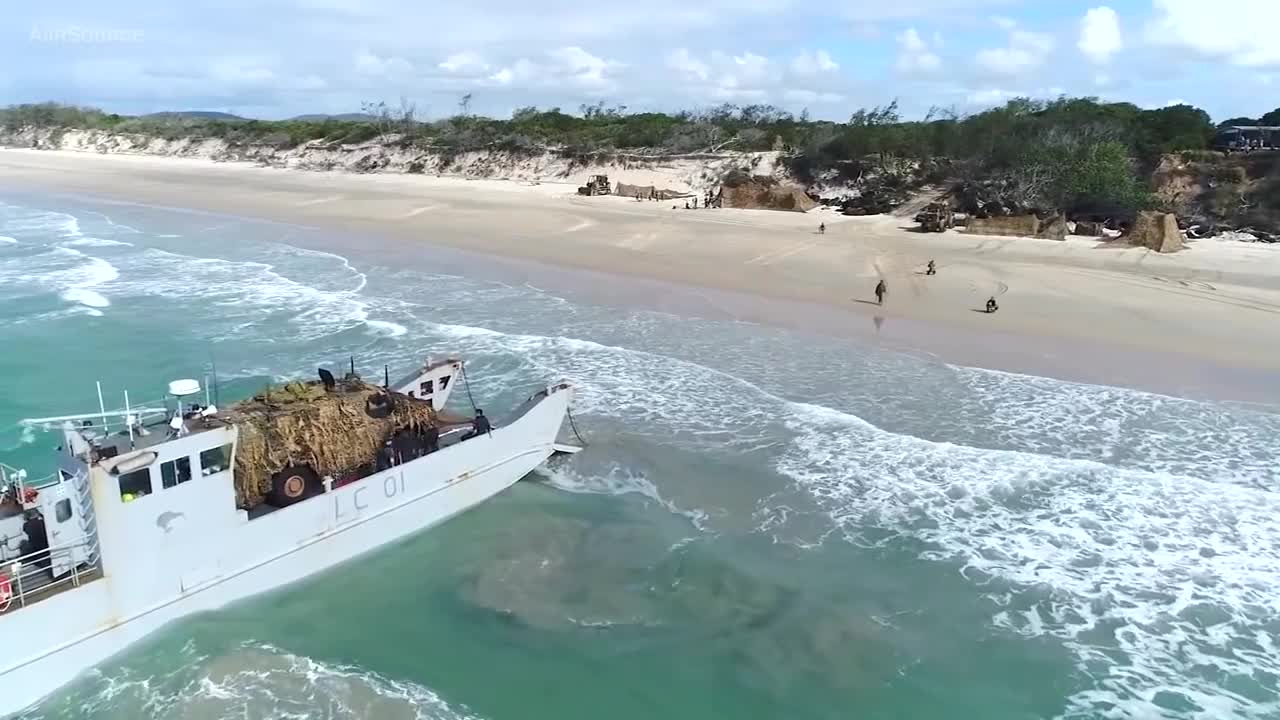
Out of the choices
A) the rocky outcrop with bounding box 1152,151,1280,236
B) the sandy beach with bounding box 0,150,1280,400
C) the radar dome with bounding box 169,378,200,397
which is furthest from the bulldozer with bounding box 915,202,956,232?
the radar dome with bounding box 169,378,200,397

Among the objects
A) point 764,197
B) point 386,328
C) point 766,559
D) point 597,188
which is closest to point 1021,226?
point 764,197

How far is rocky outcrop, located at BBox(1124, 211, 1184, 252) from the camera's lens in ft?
106

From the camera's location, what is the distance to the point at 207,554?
10.8 metres

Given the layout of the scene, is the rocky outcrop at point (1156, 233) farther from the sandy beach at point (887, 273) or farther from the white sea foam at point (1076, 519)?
the white sea foam at point (1076, 519)

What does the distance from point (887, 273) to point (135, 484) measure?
84.1 feet

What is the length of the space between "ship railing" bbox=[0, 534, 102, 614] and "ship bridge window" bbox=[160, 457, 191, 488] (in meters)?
0.94

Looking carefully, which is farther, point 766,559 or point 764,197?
point 764,197

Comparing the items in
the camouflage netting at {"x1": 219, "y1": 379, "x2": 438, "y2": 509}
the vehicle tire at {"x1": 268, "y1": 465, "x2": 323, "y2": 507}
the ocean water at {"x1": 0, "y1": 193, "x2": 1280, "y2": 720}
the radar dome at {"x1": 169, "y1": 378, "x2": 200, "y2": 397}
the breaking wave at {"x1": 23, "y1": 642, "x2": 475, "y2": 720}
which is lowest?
the breaking wave at {"x1": 23, "y1": 642, "x2": 475, "y2": 720}

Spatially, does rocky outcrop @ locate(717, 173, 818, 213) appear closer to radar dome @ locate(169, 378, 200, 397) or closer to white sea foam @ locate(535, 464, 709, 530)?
white sea foam @ locate(535, 464, 709, 530)

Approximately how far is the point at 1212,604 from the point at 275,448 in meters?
13.3

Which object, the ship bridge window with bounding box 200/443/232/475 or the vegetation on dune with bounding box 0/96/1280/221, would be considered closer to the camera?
the ship bridge window with bounding box 200/443/232/475

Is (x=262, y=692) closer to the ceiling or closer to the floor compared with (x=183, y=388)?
closer to the floor

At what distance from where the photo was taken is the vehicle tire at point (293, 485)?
1148cm

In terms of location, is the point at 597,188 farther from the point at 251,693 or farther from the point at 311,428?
the point at 251,693
